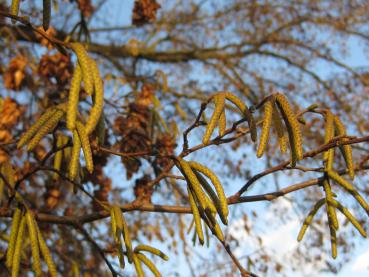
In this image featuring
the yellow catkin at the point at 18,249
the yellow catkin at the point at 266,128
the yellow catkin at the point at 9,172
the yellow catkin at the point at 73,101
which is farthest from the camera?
the yellow catkin at the point at 9,172

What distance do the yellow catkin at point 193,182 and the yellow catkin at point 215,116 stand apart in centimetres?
5

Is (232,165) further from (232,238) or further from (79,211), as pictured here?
(79,211)

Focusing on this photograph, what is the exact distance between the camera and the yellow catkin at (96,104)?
0.68m

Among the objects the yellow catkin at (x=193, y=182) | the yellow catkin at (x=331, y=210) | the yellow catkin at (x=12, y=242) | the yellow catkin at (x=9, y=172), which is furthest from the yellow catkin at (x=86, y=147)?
the yellow catkin at (x=9, y=172)

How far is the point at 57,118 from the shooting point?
3.02 feet

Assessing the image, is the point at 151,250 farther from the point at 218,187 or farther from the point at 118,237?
A: the point at 218,187

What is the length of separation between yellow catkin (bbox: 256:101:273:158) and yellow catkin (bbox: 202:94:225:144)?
7 cm

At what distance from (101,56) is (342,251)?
7.37 feet

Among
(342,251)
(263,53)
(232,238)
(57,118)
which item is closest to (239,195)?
(57,118)

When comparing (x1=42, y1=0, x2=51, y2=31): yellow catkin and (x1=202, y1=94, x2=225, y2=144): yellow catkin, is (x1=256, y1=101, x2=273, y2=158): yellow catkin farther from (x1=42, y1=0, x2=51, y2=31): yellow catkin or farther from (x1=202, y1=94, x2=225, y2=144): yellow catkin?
(x1=42, y1=0, x2=51, y2=31): yellow catkin

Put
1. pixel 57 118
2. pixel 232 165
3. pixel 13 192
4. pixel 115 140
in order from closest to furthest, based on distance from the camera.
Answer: pixel 57 118
pixel 13 192
pixel 115 140
pixel 232 165

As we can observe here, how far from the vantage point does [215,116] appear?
2.86 feet

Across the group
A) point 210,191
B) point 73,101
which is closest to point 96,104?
point 73,101

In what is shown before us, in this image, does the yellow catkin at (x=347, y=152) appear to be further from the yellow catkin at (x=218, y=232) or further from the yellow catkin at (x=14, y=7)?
the yellow catkin at (x=14, y=7)
